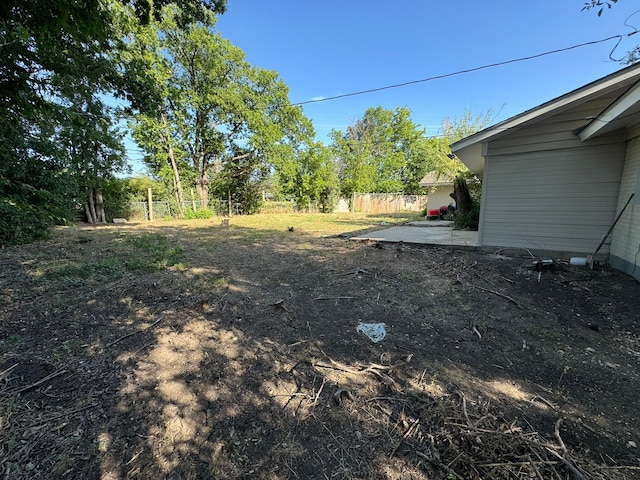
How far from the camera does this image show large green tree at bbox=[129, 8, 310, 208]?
563 inches

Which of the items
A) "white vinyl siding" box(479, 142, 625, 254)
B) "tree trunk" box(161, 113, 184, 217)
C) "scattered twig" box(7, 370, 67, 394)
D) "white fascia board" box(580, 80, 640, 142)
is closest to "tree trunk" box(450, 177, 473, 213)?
"white vinyl siding" box(479, 142, 625, 254)

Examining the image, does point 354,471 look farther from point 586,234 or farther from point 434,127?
point 434,127

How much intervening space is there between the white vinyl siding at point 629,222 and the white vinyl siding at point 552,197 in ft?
0.63

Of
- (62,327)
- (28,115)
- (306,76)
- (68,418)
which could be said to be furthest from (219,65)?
(68,418)

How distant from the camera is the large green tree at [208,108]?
14.3 meters

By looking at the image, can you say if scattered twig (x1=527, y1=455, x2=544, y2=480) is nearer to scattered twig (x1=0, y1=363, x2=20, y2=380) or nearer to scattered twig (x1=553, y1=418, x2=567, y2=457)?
scattered twig (x1=553, y1=418, x2=567, y2=457)

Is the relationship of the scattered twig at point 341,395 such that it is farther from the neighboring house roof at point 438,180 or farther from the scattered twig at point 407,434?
the neighboring house roof at point 438,180

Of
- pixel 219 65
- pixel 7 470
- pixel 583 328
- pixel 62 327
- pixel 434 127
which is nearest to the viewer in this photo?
pixel 7 470

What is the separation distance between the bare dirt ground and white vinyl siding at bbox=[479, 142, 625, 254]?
55.3 inches

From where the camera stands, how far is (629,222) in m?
4.26

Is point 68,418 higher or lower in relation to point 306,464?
higher

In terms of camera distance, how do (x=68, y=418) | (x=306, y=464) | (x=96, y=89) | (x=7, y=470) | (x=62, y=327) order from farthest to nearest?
1. (x=96, y=89)
2. (x=62, y=327)
3. (x=68, y=418)
4. (x=306, y=464)
5. (x=7, y=470)

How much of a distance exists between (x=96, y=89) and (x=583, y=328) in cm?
661

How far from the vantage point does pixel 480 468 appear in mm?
1355
